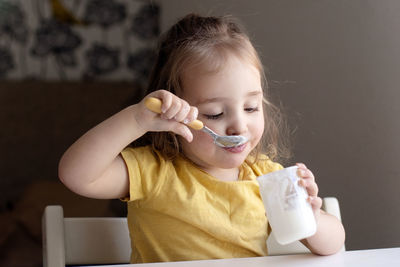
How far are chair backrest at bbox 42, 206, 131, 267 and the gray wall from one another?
783 millimetres

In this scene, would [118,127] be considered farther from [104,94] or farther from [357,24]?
[104,94]

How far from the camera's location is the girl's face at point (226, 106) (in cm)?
93

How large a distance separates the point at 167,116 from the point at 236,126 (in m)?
0.18

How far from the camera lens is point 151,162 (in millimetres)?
978

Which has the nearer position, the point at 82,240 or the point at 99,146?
the point at 99,146

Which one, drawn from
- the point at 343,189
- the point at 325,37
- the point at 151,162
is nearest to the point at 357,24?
the point at 325,37

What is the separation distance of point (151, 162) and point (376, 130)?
2.58 feet

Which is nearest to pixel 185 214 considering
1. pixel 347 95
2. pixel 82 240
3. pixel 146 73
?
pixel 82 240

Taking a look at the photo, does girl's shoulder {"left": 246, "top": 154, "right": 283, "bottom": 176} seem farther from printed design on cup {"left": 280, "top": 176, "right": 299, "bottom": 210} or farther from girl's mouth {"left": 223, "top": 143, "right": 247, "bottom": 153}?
printed design on cup {"left": 280, "top": 176, "right": 299, "bottom": 210}

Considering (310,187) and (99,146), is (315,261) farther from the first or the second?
(99,146)

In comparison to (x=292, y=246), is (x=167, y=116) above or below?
above

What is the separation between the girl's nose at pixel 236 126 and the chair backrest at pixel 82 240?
0.29 metres

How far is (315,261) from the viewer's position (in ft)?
2.66

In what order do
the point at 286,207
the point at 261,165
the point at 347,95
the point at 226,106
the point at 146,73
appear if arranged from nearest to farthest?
1. the point at 286,207
2. the point at 226,106
3. the point at 261,165
4. the point at 347,95
5. the point at 146,73
